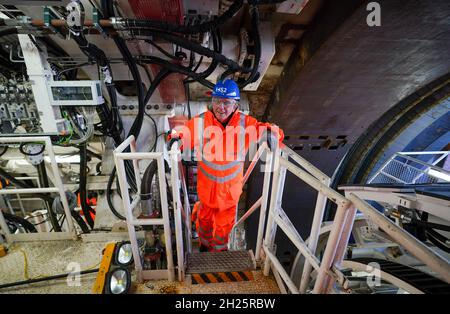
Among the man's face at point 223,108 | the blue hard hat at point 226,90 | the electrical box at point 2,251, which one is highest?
the blue hard hat at point 226,90

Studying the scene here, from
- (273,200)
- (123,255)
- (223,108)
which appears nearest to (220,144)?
(223,108)

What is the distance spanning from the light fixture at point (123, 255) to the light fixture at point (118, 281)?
94mm

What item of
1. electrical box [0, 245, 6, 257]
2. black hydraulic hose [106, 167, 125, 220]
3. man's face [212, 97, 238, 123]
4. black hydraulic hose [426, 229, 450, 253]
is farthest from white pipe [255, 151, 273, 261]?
electrical box [0, 245, 6, 257]

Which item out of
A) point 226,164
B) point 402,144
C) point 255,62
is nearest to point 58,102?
point 226,164

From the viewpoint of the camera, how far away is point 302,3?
2180mm

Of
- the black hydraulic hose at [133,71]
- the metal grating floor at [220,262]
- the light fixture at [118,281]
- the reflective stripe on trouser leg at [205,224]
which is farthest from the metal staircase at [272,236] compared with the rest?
the black hydraulic hose at [133,71]

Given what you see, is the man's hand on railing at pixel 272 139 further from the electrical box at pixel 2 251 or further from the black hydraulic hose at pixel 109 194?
the electrical box at pixel 2 251

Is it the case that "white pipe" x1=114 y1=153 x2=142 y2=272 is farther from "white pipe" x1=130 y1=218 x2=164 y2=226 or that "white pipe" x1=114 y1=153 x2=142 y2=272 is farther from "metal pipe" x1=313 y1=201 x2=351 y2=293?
"metal pipe" x1=313 y1=201 x2=351 y2=293

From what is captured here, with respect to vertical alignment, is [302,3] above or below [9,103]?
above

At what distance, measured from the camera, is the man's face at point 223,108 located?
241 centimetres

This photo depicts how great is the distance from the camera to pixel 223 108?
8.01ft

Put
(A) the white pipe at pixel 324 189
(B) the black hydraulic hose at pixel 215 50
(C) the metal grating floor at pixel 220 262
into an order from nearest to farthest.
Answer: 1. (A) the white pipe at pixel 324 189
2. (C) the metal grating floor at pixel 220 262
3. (B) the black hydraulic hose at pixel 215 50

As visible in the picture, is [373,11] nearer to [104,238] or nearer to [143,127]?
[143,127]

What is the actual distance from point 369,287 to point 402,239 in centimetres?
192
